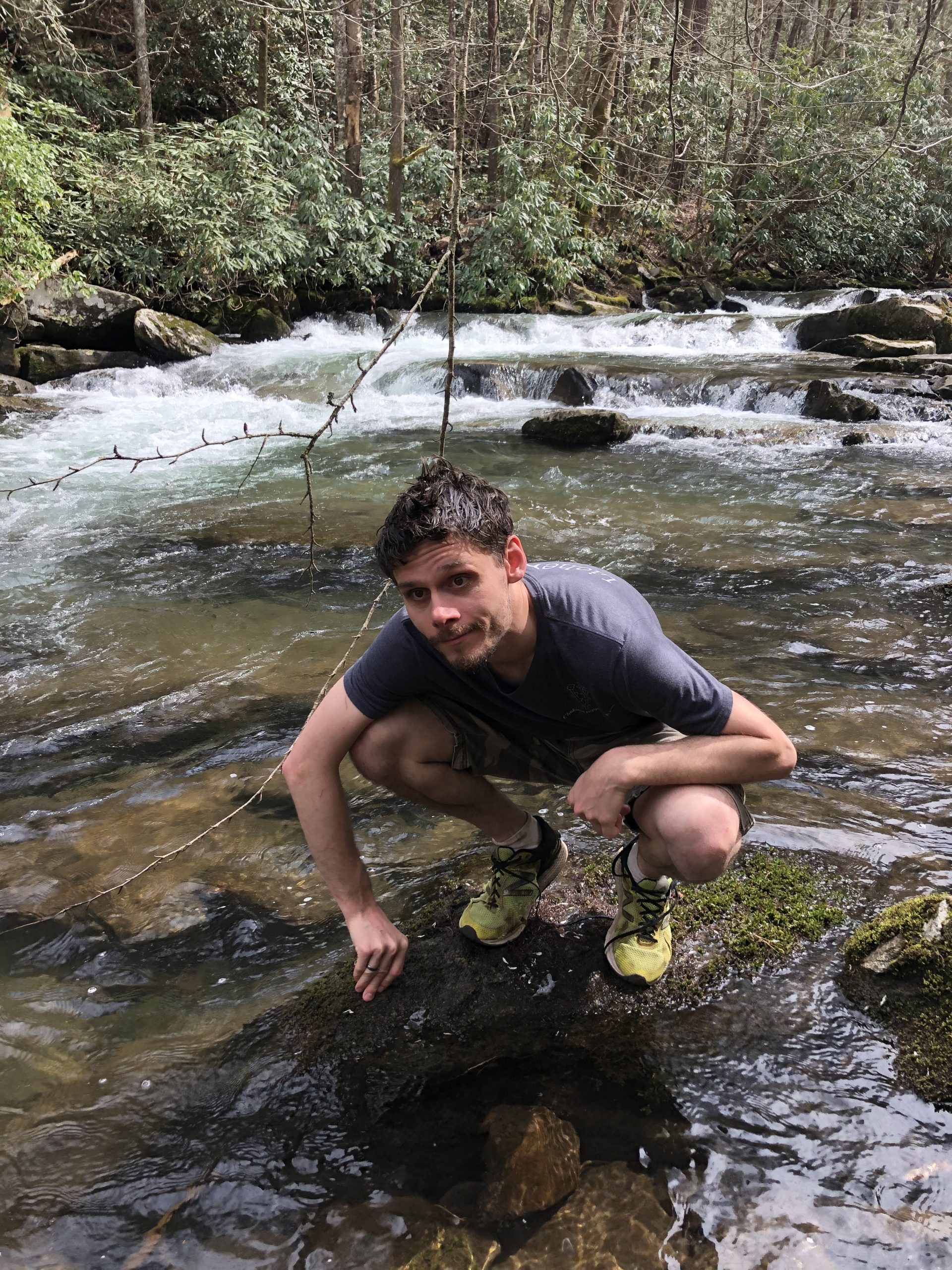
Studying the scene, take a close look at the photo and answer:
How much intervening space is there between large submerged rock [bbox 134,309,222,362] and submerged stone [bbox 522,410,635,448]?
6534mm

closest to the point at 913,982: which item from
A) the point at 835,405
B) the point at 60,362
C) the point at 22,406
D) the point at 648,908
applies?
the point at 648,908

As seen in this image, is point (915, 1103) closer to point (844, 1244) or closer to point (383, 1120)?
point (844, 1244)

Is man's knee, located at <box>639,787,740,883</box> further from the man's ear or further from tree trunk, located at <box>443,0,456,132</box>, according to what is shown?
tree trunk, located at <box>443,0,456,132</box>

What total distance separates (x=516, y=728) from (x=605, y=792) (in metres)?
0.34

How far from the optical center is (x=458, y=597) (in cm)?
195

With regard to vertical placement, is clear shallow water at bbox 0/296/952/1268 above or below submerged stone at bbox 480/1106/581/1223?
below

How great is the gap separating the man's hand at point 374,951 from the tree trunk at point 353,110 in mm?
17282

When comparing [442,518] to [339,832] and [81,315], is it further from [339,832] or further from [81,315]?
[81,315]

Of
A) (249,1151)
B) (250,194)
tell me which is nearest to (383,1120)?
(249,1151)

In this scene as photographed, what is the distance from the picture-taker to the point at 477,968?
2352mm

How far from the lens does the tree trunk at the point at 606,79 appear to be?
15.3 m

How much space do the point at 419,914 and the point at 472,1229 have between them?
94 centimetres

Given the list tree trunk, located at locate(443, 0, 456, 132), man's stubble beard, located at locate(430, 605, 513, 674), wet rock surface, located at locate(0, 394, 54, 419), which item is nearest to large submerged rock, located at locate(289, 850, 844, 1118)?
man's stubble beard, located at locate(430, 605, 513, 674)

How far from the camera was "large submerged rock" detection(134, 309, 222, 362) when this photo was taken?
13.5 m
